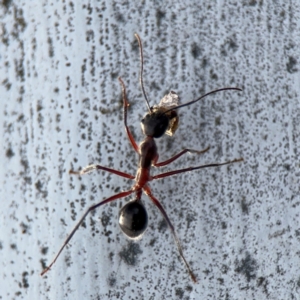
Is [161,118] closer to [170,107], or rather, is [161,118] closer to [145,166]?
[170,107]

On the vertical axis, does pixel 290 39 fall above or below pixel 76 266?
above

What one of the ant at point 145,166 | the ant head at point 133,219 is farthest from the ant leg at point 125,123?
the ant head at point 133,219

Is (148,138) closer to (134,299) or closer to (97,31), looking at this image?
(97,31)

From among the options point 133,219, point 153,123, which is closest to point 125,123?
point 153,123

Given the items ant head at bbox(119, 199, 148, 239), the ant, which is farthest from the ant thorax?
ant head at bbox(119, 199, 148, 239)

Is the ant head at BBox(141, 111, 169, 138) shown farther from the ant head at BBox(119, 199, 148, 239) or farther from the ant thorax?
the ant head at BBox(119, 199, 148, 239)

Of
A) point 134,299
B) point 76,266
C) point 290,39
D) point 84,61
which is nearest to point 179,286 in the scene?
point 134,299

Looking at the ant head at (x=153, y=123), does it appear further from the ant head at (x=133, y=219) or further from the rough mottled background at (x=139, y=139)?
the ant head at (x=133, y=219)
